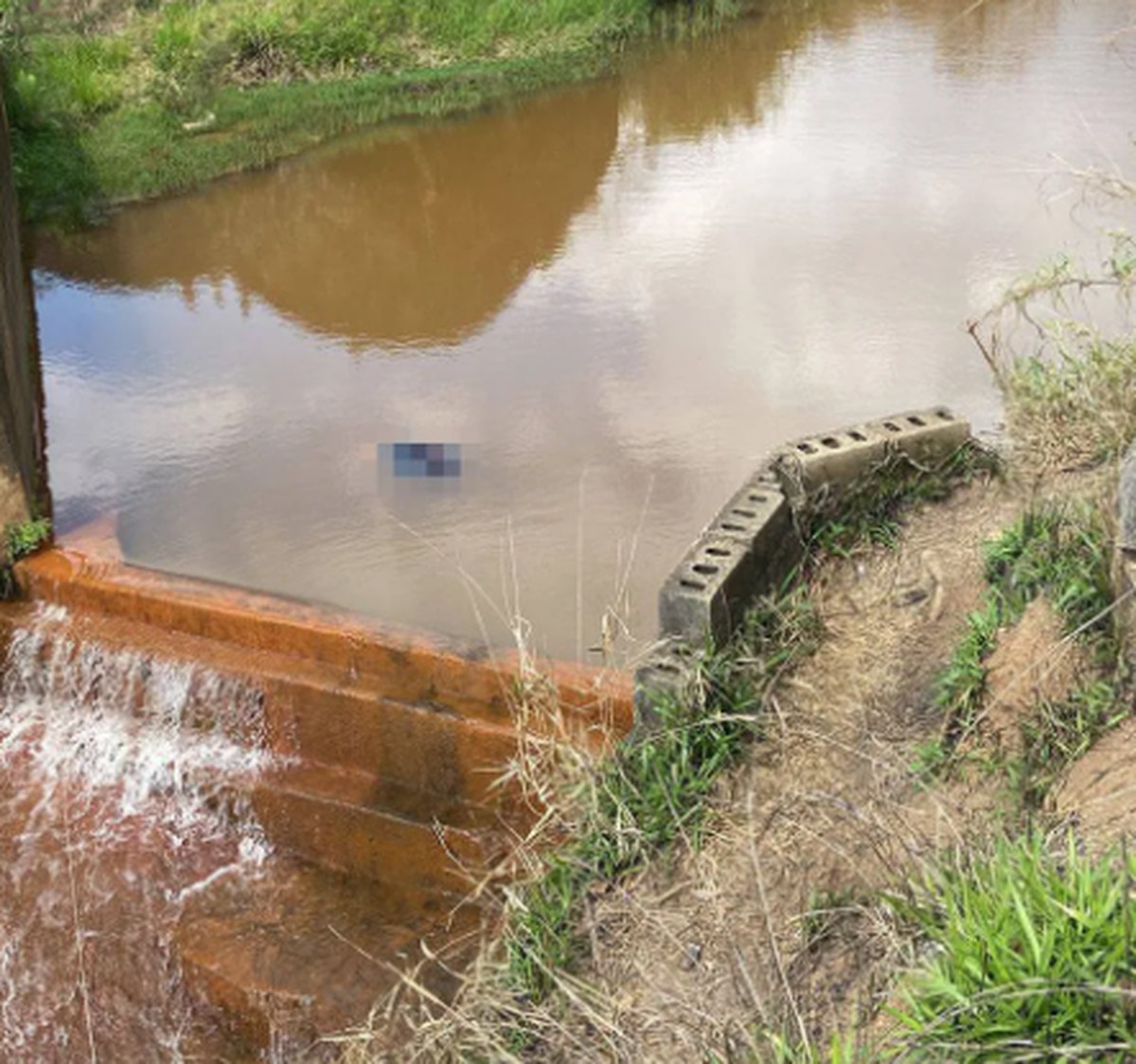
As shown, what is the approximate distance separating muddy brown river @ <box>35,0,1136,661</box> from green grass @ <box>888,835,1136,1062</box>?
1420 millimetres

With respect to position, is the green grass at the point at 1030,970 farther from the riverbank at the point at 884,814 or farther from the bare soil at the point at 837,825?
the bare soil at the point at 837,825

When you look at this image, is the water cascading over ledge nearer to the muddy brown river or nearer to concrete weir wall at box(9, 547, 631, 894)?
concrete weir wall at box(9, 547, 631, 894)

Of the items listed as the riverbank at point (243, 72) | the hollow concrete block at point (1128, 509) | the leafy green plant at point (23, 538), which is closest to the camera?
the hollow concrete block at point (1128, 509)

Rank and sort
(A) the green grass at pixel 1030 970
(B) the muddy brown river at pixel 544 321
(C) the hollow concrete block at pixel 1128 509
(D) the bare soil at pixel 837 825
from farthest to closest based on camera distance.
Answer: (B) the muddy brown river at pixel 544 321, (C) the hollow concrete block at pixel 1128 509, (D) the bare soil at pixel 837 825, (A) the green grass at pixel 1030 970

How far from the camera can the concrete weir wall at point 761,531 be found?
3740 mm

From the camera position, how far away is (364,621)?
464cm

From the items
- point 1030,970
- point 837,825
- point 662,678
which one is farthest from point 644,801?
point 1030,970

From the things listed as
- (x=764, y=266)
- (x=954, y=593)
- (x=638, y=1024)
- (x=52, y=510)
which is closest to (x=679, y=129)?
(x=764, y=266)

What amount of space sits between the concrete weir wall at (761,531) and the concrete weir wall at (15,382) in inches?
105

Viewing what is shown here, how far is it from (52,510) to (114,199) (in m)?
4.17

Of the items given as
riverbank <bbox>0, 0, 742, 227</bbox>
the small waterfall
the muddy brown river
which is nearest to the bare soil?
the muddy brown river

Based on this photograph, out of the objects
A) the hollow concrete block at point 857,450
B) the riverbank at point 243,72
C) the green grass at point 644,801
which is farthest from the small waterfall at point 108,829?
the riverbank at point 243,72

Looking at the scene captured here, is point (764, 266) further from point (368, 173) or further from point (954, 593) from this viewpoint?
point (954, 593)

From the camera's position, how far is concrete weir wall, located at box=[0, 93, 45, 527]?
530 cm
